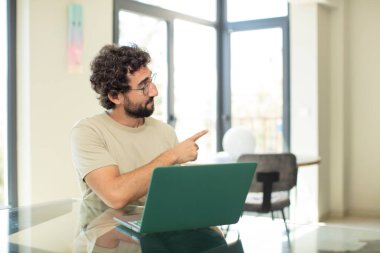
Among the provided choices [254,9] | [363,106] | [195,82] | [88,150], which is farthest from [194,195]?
[254,9]

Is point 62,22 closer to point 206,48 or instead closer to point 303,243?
point 206,48

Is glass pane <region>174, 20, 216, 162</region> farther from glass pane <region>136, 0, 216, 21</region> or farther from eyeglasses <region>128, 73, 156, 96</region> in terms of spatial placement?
eyeglasses <region>128, 73, 156, 96</region>

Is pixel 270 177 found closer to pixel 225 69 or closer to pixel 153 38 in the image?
pixel 153 38

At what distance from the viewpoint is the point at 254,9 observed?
5492 mm

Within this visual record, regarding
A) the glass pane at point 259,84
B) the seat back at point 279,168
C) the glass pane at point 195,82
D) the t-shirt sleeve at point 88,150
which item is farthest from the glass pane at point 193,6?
the t-shirt sleeve at point 88,150

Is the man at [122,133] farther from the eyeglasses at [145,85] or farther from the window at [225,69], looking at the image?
the window at [225,69]

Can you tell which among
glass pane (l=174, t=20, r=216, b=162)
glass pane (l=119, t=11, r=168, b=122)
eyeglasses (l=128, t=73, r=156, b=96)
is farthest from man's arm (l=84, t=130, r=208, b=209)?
glass pane (l=174, t=20, r=216, b=162)

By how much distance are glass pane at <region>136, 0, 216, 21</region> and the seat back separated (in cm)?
196

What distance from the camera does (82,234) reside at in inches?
52.8

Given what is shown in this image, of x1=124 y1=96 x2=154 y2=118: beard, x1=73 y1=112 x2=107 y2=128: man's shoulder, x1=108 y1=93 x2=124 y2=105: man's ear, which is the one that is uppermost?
x1=108 y1=93 x2=124 y2=105: man's ear

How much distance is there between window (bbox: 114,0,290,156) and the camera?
5047 millimetres

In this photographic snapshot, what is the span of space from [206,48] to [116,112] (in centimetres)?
366

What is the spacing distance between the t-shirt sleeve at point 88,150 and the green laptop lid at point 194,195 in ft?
1.80

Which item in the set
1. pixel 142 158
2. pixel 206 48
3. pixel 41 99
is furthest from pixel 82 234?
pixel 206 48
